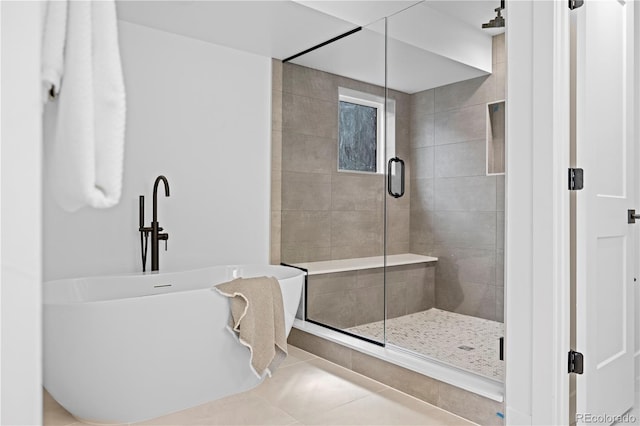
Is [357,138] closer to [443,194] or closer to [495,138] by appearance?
[443,194]

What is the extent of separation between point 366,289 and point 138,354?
1.60m

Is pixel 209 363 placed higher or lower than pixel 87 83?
lower

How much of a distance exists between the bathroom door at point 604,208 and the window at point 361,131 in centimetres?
132

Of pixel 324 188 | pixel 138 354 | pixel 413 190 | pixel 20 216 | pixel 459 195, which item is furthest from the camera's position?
pixel 324 188

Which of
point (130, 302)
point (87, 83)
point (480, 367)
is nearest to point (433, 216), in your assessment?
point (480, 367)

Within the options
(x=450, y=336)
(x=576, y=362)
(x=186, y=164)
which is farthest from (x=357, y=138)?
(x=576, y=362)

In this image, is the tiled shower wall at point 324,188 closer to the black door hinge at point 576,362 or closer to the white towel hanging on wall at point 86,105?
the black door hinge at point 576,362

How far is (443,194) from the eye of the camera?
302cm

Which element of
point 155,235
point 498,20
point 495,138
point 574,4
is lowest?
point 155,235

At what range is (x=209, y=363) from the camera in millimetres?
2318

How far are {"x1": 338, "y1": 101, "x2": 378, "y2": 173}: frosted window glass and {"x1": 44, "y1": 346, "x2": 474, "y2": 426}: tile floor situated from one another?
1449 mm

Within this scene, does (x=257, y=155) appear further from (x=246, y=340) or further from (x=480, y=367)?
(x=480, y=367)

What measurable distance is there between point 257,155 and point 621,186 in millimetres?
2390

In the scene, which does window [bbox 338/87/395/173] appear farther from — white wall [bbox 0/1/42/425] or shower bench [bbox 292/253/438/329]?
white wall [bbox 0/1/42/425]
